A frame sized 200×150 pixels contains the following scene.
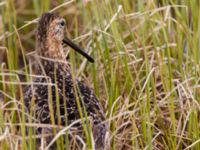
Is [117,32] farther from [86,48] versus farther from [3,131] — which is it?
[3,131]

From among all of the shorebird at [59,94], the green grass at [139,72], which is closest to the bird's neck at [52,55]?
the shorebird at [59,94]

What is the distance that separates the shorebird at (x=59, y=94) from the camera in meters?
3.56

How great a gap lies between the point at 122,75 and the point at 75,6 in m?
1.12

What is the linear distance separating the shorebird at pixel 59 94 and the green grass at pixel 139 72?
8 cm

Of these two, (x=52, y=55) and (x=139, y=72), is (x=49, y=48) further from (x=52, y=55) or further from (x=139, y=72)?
(x=139, y=72)

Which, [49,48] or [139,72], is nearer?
[139,72]

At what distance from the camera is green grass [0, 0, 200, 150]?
12.5 feet

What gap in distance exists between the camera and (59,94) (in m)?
3.81

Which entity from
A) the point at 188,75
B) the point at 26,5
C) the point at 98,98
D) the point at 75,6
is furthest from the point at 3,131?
the point at 26,5

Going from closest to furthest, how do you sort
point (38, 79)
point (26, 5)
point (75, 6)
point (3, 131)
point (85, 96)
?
point (3, 131)
point (85, 96)
point (38, 79)
point (75, 6)
point (26, 5)

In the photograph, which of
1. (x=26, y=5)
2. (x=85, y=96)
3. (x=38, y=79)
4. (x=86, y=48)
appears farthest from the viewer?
(x=26, y=5)

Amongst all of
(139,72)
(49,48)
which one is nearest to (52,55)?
(49,48)

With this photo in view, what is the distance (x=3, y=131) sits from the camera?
11.8 feet

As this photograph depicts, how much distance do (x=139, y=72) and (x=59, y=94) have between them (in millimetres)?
486
